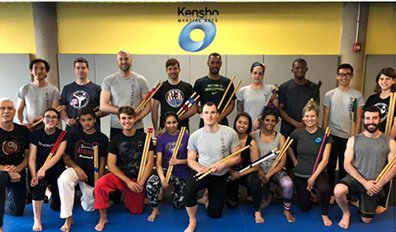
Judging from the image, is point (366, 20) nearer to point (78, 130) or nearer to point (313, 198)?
point (313, 198)

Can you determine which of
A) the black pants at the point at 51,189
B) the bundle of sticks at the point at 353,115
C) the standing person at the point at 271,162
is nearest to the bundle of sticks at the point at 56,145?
the black pants at the point at 51,189

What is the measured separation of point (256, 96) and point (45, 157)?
235 cm

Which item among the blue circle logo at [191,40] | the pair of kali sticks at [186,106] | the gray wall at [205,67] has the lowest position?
the pair of kali sticks at [186,106]

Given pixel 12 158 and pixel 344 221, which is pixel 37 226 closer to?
pixel 12 158

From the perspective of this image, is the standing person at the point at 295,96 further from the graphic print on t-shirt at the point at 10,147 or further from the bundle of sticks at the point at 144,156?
the graphic print on t-shirt at the point at 10,147

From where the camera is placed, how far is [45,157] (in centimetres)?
324

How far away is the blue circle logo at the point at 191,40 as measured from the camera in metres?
5.54

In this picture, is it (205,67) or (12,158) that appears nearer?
(12,158)

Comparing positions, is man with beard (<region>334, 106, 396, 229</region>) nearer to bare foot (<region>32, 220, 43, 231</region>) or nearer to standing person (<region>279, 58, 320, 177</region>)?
standing person (<region>279, 58, 320, 177</region>)

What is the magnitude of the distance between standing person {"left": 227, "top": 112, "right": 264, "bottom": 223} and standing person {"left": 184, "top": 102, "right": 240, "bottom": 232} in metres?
0.19

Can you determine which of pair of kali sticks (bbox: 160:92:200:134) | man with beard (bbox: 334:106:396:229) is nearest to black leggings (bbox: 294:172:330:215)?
man with beard (bbox: 334:106:396:229)

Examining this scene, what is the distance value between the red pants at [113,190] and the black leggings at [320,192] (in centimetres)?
165

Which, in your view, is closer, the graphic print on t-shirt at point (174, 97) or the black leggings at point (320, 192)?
the black leggings at point (320, 192)

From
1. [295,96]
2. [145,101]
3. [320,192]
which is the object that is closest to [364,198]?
[320,192]
